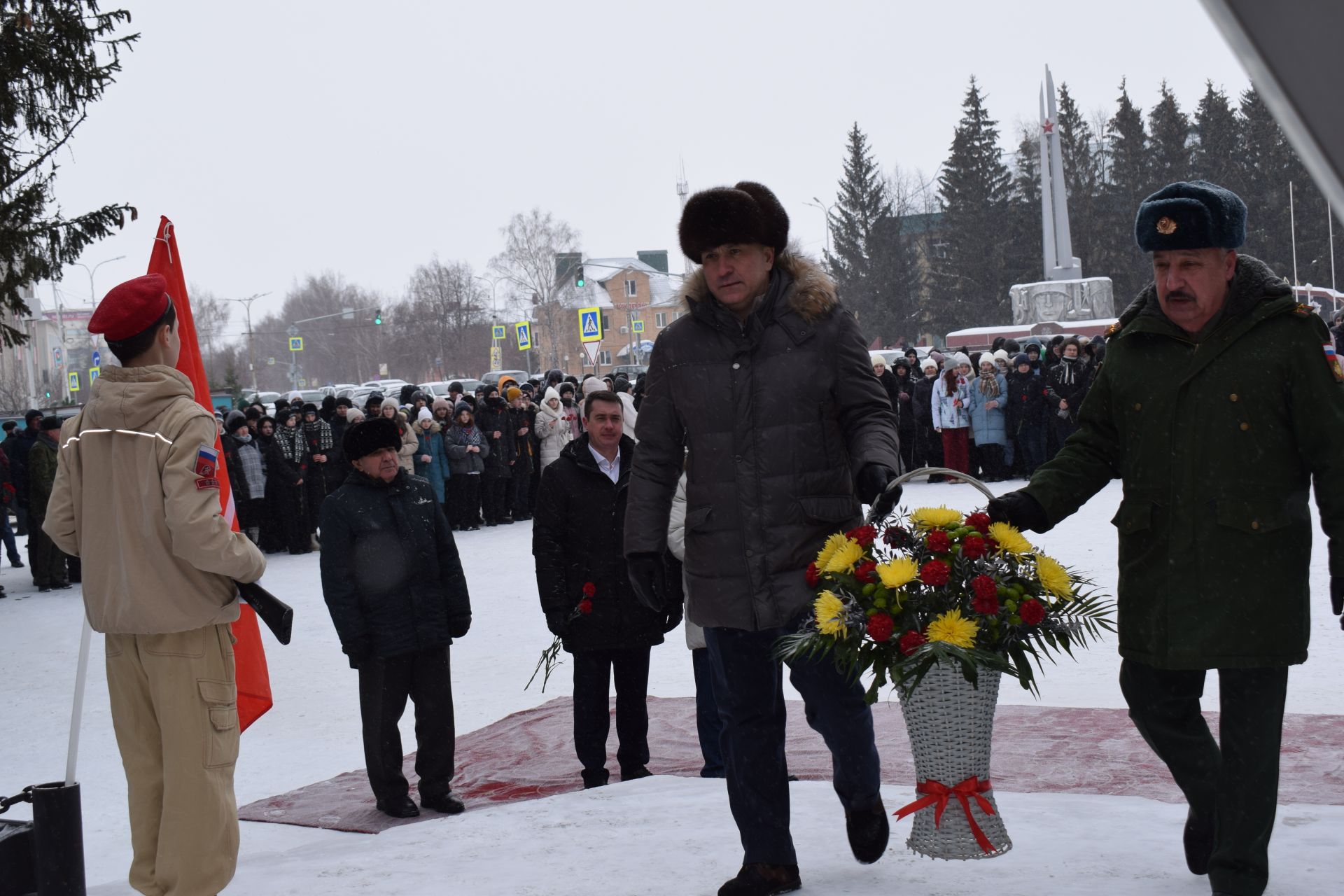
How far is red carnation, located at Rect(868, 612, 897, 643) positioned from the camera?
3164mm

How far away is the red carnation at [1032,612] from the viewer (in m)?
3.17

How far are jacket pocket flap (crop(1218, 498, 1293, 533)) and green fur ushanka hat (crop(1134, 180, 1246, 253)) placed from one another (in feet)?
2.01

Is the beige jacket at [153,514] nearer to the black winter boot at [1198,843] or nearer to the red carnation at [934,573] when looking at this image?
the red carnation at [934,573]

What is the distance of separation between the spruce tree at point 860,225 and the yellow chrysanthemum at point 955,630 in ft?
214

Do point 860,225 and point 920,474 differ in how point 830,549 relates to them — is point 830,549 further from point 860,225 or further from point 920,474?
point 860,225

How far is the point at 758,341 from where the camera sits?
3566 millimetres

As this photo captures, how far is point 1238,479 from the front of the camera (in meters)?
3.12

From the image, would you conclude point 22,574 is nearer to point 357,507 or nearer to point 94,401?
point 357,507

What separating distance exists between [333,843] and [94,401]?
2177mm

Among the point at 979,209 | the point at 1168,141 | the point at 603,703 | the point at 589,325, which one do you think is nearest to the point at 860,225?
the point at 979,209

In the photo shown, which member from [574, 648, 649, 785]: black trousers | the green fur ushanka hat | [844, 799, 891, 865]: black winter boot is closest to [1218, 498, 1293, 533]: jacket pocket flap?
the green fur ushanka hat

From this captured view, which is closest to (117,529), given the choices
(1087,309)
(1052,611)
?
(1052,611)

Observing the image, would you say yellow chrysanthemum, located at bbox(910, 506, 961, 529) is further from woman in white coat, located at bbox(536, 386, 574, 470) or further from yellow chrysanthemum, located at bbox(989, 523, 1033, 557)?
woman in white coat, located at bbox(536, 386, 574, 470)

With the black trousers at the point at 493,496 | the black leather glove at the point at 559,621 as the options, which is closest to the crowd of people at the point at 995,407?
the black trousers at the point at 493,496
